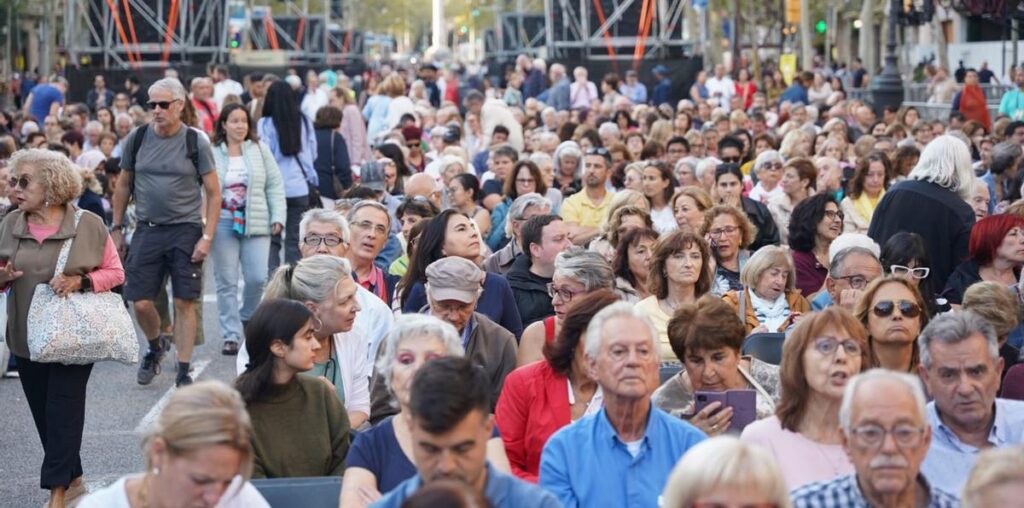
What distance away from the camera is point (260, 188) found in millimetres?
13211

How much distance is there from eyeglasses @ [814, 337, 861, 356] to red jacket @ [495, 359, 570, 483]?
43.9 inches

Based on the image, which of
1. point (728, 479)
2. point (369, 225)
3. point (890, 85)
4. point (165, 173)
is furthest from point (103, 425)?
point (890, 85)

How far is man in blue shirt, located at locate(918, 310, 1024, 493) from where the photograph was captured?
6.15 m

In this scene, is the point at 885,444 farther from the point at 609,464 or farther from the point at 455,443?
the point at 455,443

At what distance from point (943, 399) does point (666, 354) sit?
101 inches

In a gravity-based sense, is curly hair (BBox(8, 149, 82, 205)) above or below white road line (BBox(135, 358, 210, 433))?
above

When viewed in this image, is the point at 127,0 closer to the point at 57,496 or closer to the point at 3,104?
the point at 3,104

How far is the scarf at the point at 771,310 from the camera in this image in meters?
9.45

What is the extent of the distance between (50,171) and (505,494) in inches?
183

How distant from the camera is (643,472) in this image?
583cm

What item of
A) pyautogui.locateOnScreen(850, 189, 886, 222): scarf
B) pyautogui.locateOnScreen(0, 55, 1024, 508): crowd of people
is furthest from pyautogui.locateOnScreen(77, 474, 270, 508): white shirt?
pyautogui.locateOnScreen(850, 189, 886, 222): scarf

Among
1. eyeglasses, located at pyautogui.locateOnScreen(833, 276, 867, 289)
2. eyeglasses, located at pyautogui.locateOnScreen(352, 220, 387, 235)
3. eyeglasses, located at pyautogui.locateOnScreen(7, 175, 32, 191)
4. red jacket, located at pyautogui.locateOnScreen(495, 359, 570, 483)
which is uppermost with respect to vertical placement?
eyeglasses, located at pyautogui.locateOnScreen(7, 175, 32, 191)

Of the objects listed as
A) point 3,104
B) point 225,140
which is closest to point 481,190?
point 225,140

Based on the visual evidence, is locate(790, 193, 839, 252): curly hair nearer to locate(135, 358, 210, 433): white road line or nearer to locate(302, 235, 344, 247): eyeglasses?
locate(302, 235, 344, 247): eyeglasses
